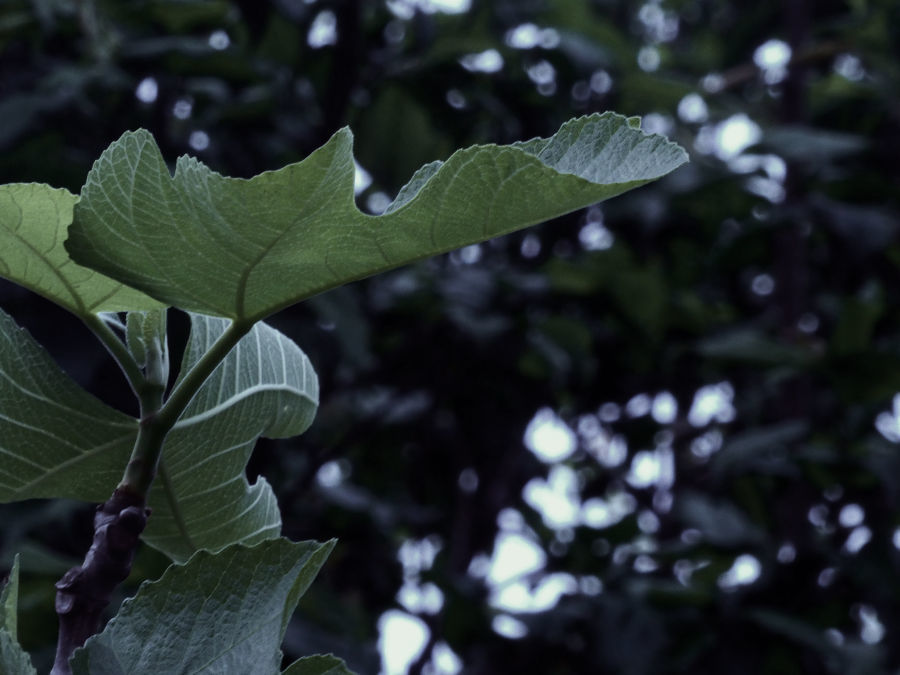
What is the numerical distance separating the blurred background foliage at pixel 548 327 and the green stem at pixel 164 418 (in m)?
0.59

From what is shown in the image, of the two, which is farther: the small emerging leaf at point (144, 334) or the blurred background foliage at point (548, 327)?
the blurred background foliage at point (548, 327)

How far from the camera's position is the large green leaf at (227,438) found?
242 mm

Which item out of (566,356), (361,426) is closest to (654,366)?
(566,356)

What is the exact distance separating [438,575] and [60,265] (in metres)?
0.80

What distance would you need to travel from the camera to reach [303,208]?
0.22 meters

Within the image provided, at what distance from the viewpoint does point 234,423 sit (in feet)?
0.82

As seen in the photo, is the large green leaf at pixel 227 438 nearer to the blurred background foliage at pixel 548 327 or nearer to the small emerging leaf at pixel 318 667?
the small emerging leaf at pixel 318 667

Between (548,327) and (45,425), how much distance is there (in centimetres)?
82

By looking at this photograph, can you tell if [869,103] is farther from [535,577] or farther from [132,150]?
[132,150]

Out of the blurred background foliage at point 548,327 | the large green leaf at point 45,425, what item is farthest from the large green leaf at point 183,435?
the blurred background foliage at point 548,327

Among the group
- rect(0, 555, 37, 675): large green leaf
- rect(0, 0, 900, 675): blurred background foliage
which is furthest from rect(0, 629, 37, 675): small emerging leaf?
rect(0, 0, 900, 675): blurred background foliage

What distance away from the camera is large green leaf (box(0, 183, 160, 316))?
0.22 metres

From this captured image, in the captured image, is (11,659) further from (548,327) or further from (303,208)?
(548,327)

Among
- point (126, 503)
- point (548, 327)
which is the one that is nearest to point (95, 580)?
point (126, 503)
